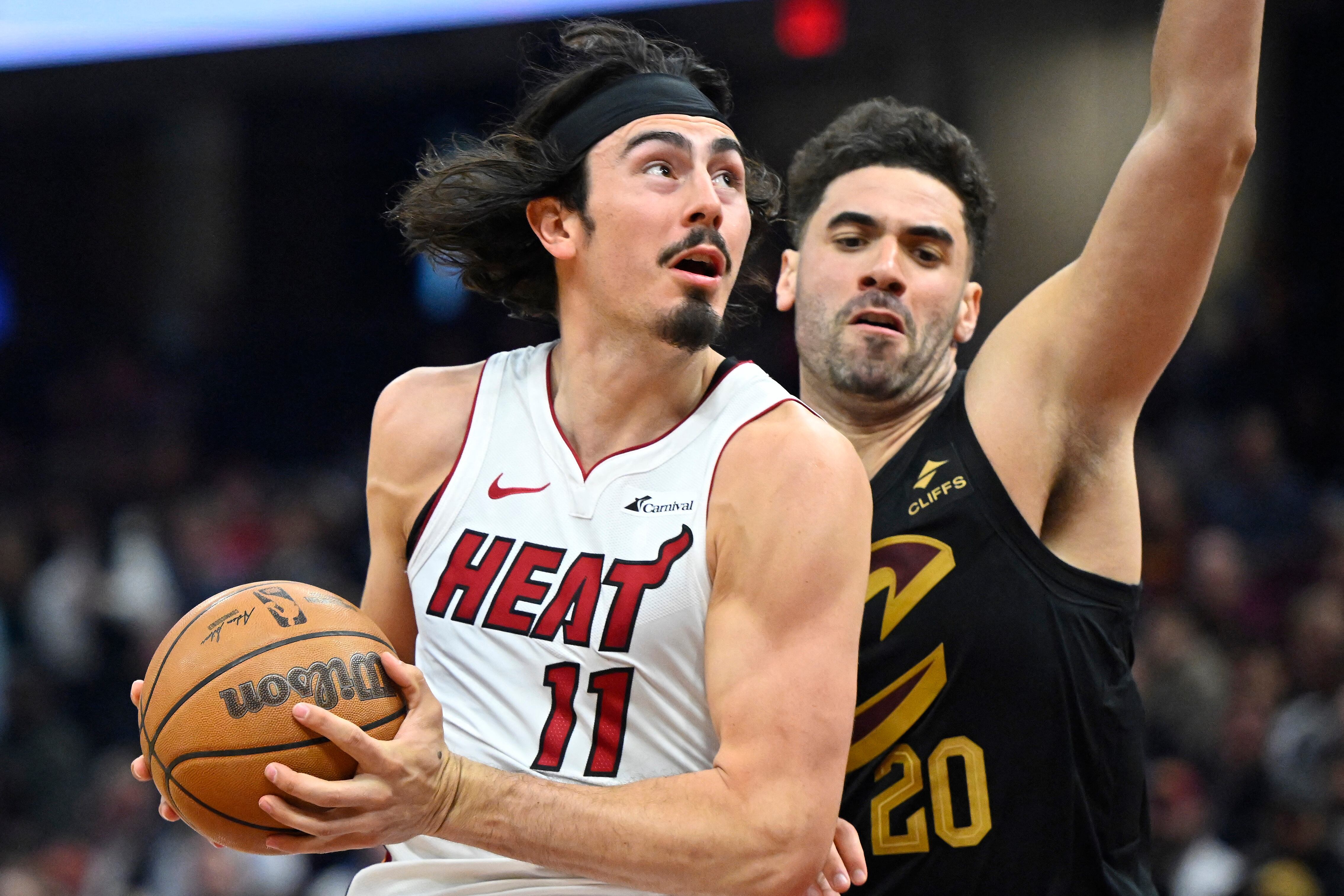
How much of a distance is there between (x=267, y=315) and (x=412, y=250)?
897cm

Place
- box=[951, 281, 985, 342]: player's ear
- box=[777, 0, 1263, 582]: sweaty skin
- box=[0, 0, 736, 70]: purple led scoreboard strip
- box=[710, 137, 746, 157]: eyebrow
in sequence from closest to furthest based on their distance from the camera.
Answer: box=[777, 0, 1263, 582]: sweaty skin
box=[710, 137, 746, 157]: eyebrow
box=[951, 281, 985, 342]: player's ear
box=[0, 0, 736, 70]: purple led scoreboard strip

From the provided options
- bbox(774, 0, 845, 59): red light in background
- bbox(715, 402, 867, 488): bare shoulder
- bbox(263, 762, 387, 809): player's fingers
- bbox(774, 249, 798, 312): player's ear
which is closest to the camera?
bbox(263, 762, 387, 809): player's fingers

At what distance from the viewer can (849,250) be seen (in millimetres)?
3496

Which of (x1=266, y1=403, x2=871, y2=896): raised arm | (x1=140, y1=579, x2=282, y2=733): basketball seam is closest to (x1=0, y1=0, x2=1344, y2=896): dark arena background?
(x1=266, y1=403, x2=871, y2=896): raised arm

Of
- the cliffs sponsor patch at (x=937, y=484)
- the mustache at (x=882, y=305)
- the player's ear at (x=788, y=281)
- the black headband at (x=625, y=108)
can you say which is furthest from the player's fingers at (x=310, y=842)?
the player's ear at (x=788, y=281)

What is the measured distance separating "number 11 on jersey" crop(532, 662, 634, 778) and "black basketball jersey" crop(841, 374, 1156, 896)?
65cm

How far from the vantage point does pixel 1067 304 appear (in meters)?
3.05

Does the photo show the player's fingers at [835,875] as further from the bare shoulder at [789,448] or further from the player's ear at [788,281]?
the player's ear at [788,281]

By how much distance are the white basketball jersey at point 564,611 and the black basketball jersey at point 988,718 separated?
1.82 feet

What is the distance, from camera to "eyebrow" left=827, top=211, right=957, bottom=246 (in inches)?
136

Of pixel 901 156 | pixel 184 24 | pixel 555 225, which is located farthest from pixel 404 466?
pixel 184 24

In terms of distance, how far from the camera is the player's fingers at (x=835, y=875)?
2670 millimetres

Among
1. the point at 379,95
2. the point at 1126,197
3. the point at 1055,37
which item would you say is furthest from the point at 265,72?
the point at 1126,197

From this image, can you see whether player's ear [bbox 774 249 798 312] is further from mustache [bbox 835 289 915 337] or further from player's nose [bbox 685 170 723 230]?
player's nose [bbox 685 170 723 230]
